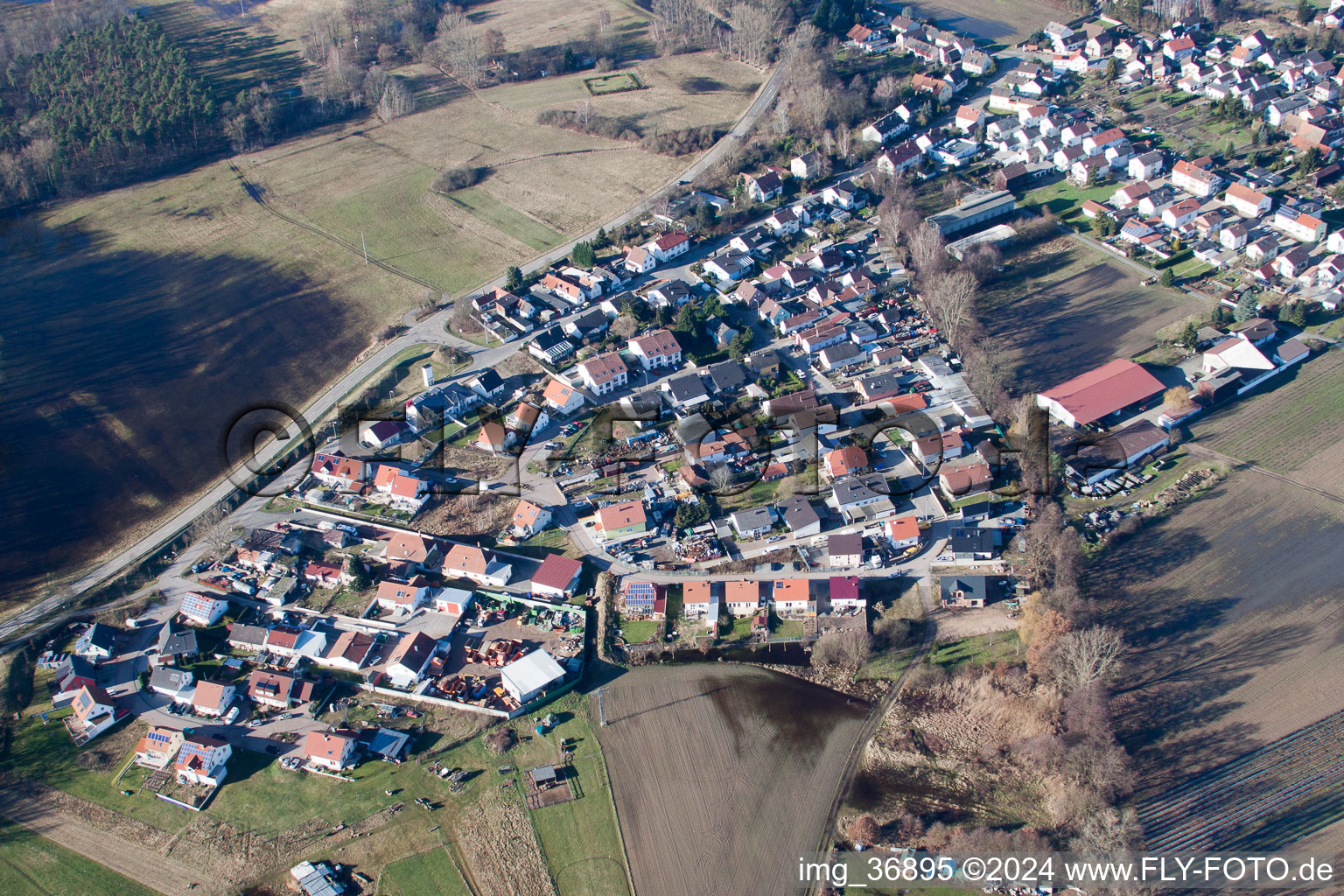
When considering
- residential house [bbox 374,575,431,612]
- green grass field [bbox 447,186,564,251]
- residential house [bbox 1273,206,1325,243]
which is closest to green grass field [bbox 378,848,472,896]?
residential house [bbox 374,575,431,612]

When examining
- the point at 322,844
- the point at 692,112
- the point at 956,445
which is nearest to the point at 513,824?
the point at 322,844

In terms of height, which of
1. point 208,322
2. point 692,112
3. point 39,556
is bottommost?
point 39,556

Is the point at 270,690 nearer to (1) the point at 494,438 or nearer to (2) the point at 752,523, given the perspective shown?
(1) the point at 494,438

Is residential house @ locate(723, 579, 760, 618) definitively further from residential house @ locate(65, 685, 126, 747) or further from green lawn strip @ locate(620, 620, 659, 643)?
residential house @ locate(65, 685, 126, 747)

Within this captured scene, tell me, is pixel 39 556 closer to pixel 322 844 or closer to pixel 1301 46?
pixel 322 844

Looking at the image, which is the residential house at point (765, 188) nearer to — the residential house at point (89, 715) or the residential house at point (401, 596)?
the residential house at point (401, 596)

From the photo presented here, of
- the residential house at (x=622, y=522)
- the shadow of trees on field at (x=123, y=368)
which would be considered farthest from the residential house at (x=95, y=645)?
the residential house at (x=622, y=522)
